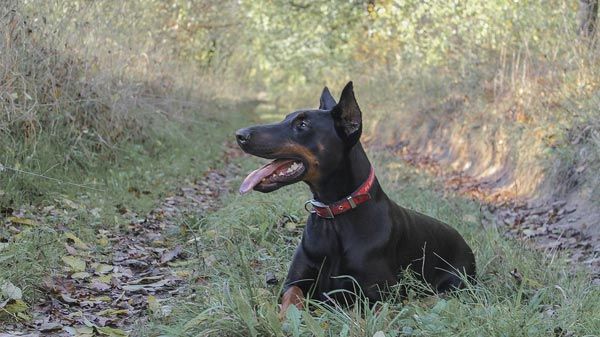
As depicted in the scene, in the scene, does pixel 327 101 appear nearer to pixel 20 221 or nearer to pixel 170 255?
pixel 170 255

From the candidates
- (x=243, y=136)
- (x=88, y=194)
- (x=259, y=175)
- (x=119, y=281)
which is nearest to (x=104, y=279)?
(x=119, y=281)

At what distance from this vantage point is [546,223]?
7246 millimetres

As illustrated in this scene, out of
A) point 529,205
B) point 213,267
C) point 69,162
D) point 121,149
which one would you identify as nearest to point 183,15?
point 121,149

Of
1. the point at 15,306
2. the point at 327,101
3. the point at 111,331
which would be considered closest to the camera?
the point at 111,331

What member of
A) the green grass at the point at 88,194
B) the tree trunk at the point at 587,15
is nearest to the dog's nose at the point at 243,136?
the green grass at the point at 88,194

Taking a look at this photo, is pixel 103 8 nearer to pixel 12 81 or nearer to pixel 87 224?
pixel 12 81

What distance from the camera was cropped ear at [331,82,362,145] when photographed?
153 inches

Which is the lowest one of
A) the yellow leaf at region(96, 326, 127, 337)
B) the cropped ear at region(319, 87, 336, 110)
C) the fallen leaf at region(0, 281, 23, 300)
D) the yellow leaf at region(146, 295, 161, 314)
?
the yellow leaf at region(146, 295, 161, 314)

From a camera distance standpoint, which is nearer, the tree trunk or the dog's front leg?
the dog's front leg

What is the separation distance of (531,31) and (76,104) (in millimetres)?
6484

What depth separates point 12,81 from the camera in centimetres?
636

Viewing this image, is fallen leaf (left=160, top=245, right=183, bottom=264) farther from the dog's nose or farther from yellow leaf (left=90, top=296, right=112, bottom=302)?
the dog's nose

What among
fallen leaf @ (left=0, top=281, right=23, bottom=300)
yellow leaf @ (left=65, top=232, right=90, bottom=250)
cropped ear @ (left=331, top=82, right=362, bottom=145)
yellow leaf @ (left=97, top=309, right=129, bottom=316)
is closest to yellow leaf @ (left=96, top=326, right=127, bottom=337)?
yellow leaf @ (left=97, top=309, right=129, bottom=316)

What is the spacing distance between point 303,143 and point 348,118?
309 millimetres
